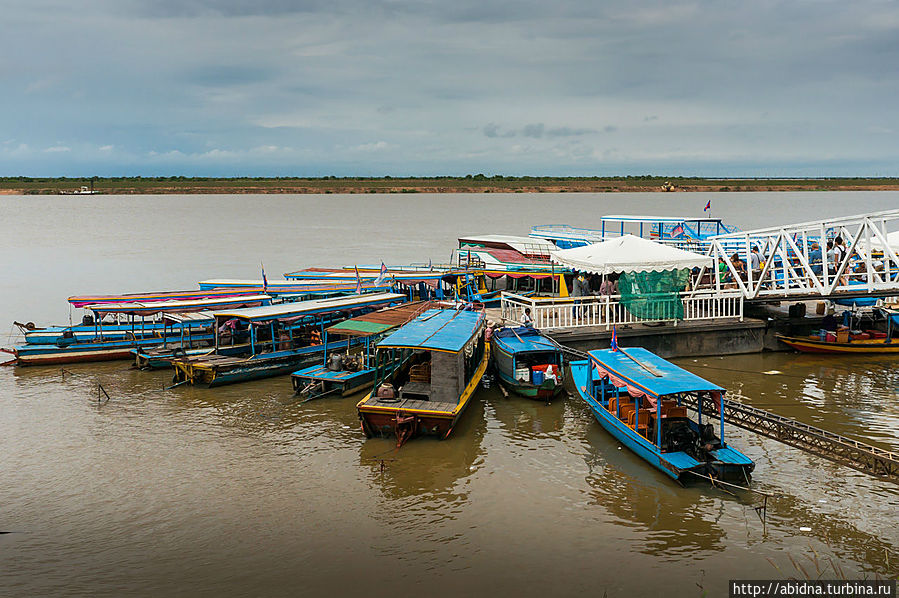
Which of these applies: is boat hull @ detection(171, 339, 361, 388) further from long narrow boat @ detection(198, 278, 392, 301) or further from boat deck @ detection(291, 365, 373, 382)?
long narrow boat @ detection(198, 278, 392, 301)

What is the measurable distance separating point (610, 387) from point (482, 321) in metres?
4.11

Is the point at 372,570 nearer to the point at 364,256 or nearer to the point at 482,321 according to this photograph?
the point at 482,321

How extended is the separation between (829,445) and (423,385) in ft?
24.2

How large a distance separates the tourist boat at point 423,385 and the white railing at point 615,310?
3.50 m

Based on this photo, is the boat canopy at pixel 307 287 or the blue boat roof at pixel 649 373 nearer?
the blue boat roof at pixel 649 373

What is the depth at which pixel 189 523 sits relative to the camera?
9.61m

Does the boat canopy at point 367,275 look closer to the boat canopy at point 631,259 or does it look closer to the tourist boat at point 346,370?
the boat canopy at point 631,259

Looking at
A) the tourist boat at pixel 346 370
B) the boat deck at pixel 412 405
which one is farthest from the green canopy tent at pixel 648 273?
the boat deck at pixel 412 405

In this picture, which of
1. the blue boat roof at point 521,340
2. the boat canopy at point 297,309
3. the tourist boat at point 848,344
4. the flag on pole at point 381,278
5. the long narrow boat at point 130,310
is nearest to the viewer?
the blue boat roof at point 521,340

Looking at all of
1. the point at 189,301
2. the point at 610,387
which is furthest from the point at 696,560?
the point at 189,301

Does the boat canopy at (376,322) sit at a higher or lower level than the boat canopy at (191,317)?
higher

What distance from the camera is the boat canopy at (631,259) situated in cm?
1834

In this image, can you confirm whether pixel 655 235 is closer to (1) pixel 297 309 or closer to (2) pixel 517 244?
(2) pixel 517 244

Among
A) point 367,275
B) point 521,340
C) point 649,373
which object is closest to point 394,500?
point 649,373
